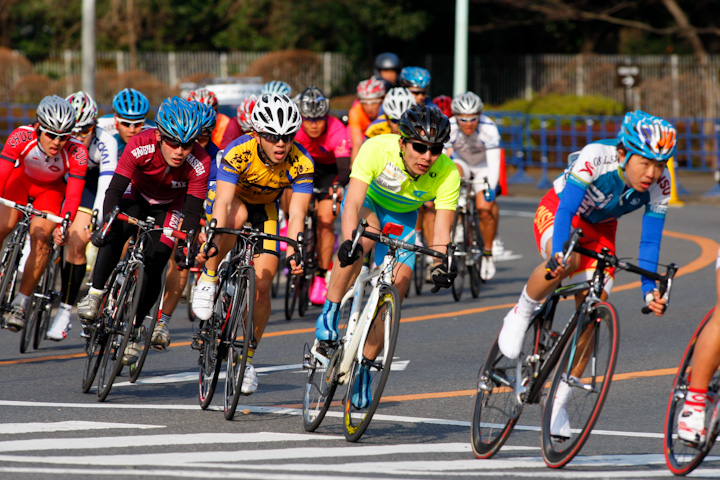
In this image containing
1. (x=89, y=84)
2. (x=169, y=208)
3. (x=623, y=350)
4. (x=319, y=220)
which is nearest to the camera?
(x=169, y=208)

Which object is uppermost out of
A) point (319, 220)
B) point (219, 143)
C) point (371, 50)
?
point (371, 50)

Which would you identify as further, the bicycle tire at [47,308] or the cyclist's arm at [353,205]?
the bicycle tire at [47,308]

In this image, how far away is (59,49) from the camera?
46562mm

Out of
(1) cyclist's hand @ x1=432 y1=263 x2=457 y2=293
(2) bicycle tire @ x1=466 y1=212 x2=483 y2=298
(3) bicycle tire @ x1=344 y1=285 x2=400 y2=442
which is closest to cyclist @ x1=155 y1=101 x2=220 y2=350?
(3) bicycle tire @ x1=344 y1=285 x2=400 y2=442

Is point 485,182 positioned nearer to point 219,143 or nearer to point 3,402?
point 219,143

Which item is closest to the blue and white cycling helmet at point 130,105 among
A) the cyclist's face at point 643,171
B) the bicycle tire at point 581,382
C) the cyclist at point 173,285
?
the cyclist at point 173,285

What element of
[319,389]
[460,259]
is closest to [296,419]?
[319,389]

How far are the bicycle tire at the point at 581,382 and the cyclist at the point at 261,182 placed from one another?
7.22ft

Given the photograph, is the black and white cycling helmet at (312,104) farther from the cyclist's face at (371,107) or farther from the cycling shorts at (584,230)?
the cycling shorts at (584,230)

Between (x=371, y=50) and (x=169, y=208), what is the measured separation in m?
33.7

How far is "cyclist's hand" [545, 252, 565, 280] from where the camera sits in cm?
610

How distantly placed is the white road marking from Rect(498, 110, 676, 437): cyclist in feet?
7.94

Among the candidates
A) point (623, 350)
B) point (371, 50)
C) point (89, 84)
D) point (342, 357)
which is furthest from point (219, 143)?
point (371, 50)

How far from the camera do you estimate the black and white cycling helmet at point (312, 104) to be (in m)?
11.8
